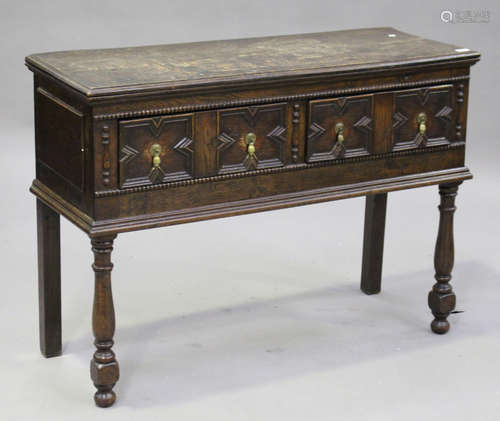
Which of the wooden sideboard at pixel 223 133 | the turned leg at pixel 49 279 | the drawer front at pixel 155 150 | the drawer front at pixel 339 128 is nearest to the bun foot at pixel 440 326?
the wooden sideboard at pixel 223 133

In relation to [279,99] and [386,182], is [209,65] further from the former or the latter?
[386,182]

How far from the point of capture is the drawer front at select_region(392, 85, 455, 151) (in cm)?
510

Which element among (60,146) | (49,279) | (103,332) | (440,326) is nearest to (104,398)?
(103,332)

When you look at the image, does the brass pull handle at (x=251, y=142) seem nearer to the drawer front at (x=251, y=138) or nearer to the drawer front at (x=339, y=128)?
the drawer front at (x=251, y=138)

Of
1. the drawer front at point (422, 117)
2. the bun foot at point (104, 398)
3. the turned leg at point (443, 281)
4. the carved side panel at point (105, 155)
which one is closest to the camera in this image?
the carved side panel at point (105, 155)

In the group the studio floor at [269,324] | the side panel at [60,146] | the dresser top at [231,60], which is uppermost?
the dresser top at [231,60]

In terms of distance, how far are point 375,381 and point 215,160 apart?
1.10 meters

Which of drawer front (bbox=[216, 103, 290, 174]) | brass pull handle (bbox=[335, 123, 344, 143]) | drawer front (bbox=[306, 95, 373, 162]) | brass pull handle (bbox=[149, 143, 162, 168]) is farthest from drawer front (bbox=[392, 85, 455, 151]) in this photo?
brass pull handle (bbox=[149, 143, 162, 168])

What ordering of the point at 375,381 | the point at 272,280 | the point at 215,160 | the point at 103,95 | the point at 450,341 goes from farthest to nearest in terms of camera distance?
Result: the point at 272,280
the point at 450,341
the point at 375,381
the point at 215,160
the point at 103,95

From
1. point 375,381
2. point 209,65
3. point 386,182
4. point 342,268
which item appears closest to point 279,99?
point 209,65

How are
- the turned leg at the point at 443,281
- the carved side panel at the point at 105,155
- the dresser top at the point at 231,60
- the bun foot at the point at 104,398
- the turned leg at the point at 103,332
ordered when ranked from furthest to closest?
the turned leg at the point at 443,281, the bun foot at the point at 104,398, the turned leg at the point at 103,332, the dresser top at the point at 231,60, the carved side panel at the point at 105,155

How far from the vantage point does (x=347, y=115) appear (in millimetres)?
4984

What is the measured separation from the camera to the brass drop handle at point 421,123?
514 centimetres

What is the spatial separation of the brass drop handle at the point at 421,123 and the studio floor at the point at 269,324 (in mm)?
913
